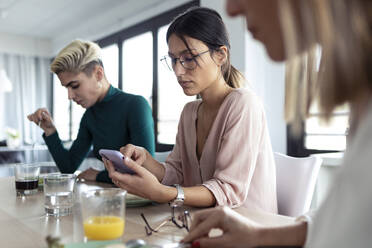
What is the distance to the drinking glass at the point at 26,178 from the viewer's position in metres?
1.37

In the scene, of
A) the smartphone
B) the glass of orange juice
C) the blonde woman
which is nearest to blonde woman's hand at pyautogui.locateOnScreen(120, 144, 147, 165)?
the smartphone

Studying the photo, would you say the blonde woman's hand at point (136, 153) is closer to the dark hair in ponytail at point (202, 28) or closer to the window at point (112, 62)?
the dark hair in ponytail at point (202, 28)

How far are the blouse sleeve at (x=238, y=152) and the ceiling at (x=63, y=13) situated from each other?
337 cm

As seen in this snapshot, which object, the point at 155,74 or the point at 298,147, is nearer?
the point at 298,147

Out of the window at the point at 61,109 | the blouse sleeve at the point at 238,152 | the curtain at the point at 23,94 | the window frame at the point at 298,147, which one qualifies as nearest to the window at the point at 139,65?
the window frame at the point at 298,147

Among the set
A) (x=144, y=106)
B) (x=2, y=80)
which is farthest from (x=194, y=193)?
(x=2, y=80)

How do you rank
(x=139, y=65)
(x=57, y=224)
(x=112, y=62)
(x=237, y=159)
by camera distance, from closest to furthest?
(x=57, y=224), (x=237, y=159), (x=139, y=65), (x=112, y=62)

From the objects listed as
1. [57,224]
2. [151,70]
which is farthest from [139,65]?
[57,224]

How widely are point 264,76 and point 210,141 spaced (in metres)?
1.95

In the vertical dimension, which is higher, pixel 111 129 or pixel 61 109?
pixel 61 109

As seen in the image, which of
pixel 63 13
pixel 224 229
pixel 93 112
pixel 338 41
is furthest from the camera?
pixel 63 13

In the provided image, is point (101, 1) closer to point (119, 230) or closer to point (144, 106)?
point (144, 106)

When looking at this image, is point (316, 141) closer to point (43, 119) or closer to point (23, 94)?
point (43, 119)

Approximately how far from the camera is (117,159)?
1.12m
